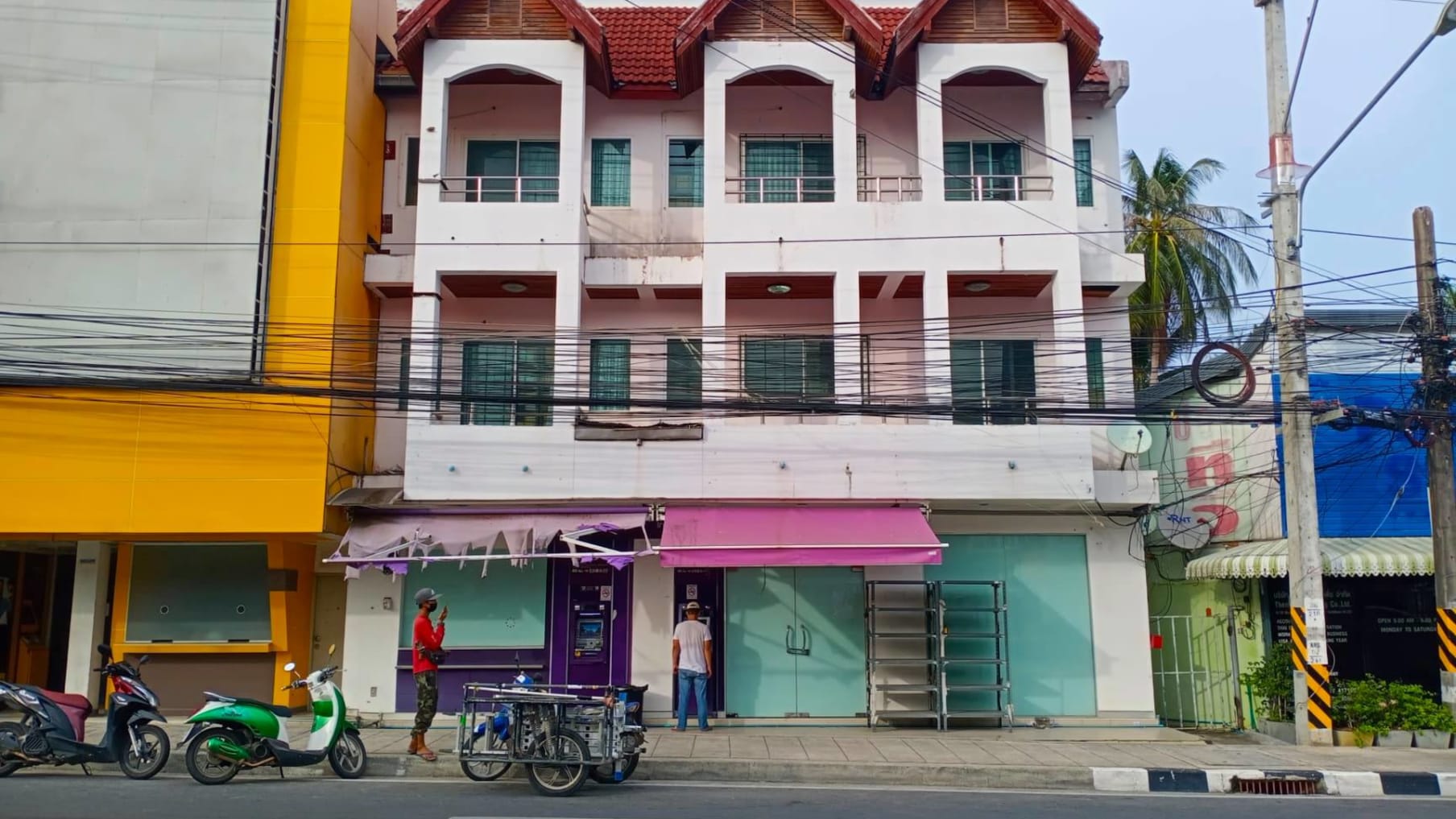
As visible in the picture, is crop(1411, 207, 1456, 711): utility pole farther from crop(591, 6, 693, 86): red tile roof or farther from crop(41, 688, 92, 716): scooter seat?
crop(41, 688, 92, 716): scooter seat

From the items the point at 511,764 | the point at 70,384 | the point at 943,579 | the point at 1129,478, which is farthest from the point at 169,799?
the point at 1129,478

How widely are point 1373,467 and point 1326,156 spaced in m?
5.34

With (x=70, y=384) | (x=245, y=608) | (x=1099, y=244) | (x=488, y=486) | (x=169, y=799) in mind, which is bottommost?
(x=169, y=799)

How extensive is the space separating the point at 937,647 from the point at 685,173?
821cm

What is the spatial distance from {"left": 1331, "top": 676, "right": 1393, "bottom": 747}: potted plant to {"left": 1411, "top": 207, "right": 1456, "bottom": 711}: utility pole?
0.90m

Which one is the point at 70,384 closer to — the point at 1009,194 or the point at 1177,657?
the point at 1009,194

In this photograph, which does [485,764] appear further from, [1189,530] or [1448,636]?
[1189,530]

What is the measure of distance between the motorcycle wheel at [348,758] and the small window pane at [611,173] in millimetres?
9334

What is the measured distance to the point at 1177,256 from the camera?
91.1 ft

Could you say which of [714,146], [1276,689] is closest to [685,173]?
[714,146]

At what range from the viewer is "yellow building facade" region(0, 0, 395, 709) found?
15258 mm

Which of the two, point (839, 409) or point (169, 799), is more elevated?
point (839, 409)

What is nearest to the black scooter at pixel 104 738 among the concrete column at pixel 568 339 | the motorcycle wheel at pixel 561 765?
the motorcycle wheel at pixel 561 765

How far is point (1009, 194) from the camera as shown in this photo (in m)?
17.7
